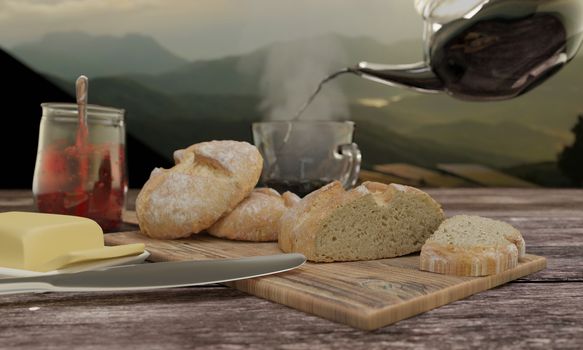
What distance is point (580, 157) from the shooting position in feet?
11.9

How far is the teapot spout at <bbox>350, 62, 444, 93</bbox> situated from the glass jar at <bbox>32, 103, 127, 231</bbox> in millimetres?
637

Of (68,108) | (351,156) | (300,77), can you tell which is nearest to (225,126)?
(300,77)

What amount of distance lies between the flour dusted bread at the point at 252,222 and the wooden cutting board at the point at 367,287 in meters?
0.13

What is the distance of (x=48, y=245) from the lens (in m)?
0.77

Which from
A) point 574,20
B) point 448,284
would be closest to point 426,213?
point 448,284

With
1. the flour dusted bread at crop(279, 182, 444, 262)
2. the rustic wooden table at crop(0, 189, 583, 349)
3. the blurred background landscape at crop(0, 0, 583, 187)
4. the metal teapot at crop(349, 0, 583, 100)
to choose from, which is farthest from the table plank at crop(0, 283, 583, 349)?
the blurred background landscape at crop(0, 0, 583, 187)

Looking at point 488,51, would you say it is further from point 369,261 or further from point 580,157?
point 580,157

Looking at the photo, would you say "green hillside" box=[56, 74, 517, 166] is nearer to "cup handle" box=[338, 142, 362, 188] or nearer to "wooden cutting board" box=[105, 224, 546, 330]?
"cup handle" box=[338, 142, 362, 188]

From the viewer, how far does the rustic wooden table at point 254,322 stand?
532mm

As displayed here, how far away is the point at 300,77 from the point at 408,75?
2025 mm

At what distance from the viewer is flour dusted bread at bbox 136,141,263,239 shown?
1.03m

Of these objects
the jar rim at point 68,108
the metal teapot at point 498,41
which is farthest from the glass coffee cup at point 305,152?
the jar rim at point 68,108

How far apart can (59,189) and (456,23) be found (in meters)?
0.86

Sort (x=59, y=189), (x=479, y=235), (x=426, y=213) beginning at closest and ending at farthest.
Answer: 1. (x=479, y=235)
2. (x=426, y=213)
3. (x=59, y=189)
